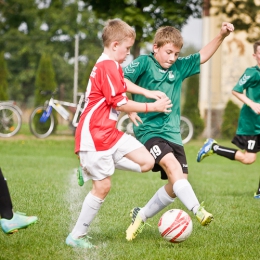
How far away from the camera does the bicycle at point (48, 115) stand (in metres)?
17.2

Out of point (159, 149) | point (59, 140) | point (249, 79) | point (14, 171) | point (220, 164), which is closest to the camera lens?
point (159, 149)

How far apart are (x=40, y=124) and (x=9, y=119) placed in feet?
3.68

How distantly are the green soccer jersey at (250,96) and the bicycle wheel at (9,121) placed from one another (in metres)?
9.78

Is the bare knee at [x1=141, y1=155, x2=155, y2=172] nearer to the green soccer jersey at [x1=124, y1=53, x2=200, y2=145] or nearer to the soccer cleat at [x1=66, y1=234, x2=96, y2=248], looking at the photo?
the green soccer jersey at [x1=124, y1=53, x2=200, y2=145]

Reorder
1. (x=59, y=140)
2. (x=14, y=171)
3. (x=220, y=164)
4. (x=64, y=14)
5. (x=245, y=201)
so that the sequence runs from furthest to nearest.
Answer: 1. (x=64, y=14)
2. (x=59, y=140)
3. (x=220, y=164)
4. (x=14, y=171)
5. (x=245, y=201)

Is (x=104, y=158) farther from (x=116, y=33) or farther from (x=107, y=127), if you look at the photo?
(x=116, y=33)

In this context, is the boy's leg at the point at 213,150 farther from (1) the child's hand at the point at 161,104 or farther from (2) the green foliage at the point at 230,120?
(2) the green foliage at the point at 230,120

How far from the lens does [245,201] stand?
303 inches

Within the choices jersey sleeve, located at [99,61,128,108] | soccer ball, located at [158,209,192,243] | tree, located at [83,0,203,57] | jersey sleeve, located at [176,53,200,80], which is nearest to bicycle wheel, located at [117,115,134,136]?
tree, located at [83,0,203,57]

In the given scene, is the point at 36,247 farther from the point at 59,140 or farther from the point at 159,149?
the point at 59,140

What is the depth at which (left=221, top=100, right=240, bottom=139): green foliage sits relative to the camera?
2114cm

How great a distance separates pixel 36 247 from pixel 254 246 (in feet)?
5.71

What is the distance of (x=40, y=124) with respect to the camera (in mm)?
18188

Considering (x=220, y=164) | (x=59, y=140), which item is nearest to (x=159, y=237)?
(x=220, y=164)
